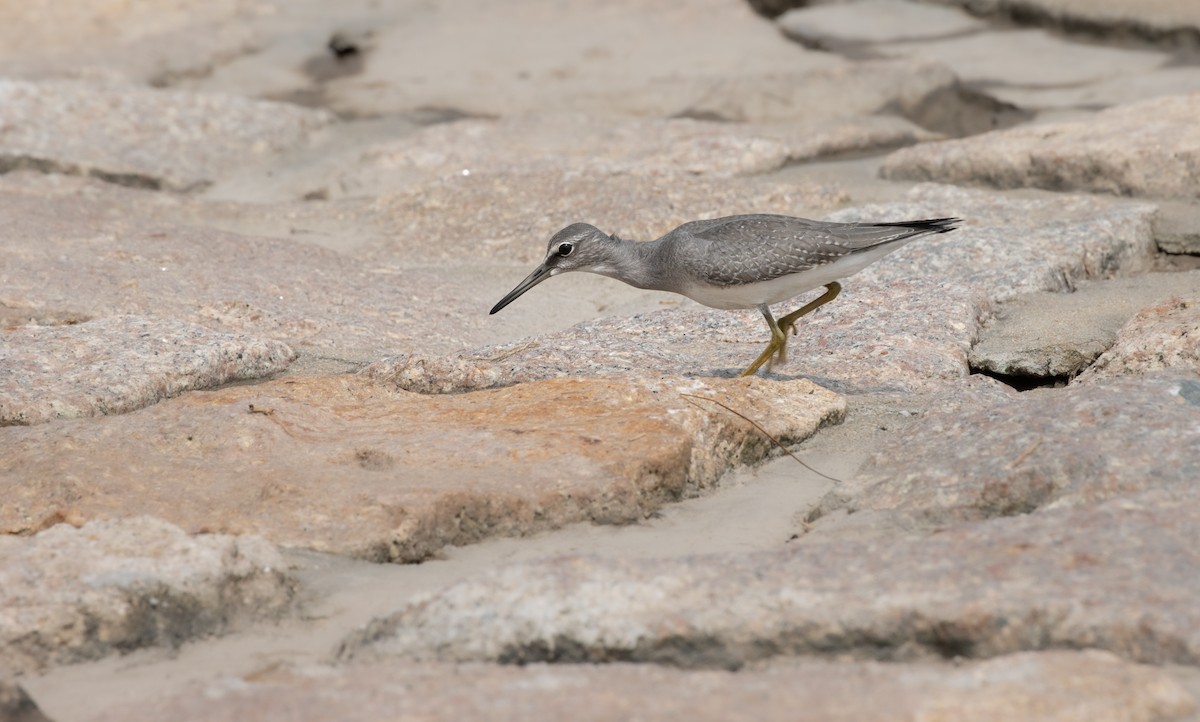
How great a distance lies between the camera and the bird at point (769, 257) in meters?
4.54

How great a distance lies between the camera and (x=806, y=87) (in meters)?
7.51

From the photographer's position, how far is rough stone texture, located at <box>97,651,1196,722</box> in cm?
225

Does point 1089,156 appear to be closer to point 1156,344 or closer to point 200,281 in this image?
point 1156,344

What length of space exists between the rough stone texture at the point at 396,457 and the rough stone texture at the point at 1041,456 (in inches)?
17.8

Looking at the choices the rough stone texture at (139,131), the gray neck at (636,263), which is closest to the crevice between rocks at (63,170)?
the rough stone texture at (139,131)

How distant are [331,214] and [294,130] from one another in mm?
1248

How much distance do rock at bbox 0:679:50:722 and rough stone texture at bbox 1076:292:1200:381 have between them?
2.89 m

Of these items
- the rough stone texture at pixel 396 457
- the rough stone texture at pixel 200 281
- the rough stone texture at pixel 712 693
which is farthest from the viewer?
the rough stone texture at pixel 200 281

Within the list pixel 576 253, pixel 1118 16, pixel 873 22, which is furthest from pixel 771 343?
pixel 873 22

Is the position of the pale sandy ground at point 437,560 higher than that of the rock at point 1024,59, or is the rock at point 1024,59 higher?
the rock at point 1024,59

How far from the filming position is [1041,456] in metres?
3.15

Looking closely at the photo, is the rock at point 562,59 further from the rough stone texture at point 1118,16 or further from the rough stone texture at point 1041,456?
the rough stone texture at point 1041,456

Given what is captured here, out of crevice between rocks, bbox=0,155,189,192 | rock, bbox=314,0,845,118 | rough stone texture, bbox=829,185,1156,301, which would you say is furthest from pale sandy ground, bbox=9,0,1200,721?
rock, bbox=314,0,845,118

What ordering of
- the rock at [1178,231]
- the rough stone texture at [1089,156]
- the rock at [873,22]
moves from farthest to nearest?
1. the rock at [873,22]
2. the rough stone texture at [1089,156]
3. the rock at [1178,231]
